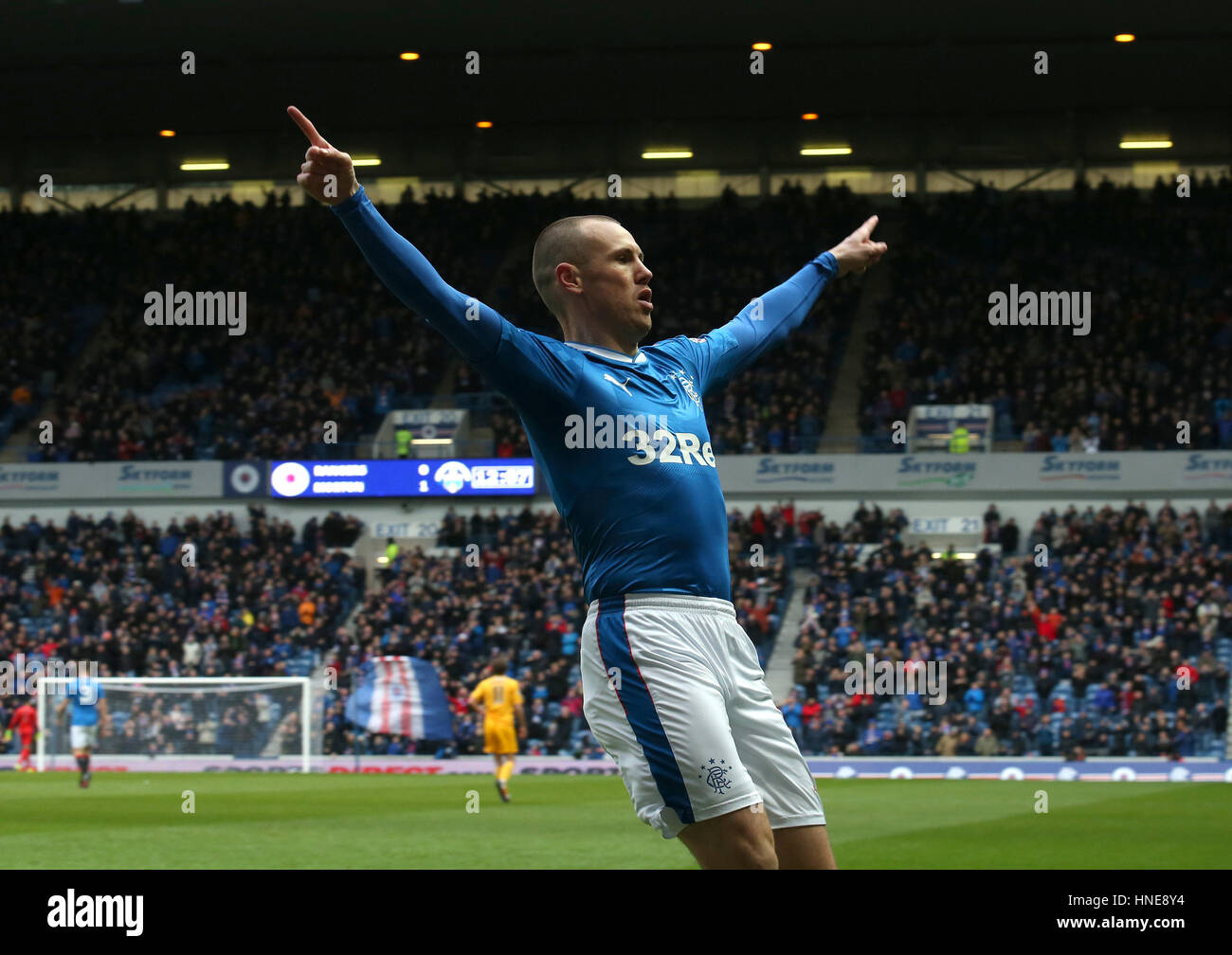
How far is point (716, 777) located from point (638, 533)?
0.73 metres

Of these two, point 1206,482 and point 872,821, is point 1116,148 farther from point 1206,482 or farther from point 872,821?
point 872,821

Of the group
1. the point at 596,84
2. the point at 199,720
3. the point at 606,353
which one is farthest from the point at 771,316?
the point at 596,84

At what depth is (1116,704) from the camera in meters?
27.2

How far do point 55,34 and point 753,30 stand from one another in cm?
1552

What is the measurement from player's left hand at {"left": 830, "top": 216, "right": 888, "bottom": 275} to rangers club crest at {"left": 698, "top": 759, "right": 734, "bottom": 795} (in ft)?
7.53

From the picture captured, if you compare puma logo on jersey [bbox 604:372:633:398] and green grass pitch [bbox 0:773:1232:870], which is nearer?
puma logo on jersey [bbox 604:372:633:398]

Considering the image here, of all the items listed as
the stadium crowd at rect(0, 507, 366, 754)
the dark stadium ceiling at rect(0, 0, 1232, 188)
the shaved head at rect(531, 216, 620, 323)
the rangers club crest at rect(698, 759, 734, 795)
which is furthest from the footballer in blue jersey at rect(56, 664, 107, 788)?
the rangers club crest at rect(698, 759, 734, 795)

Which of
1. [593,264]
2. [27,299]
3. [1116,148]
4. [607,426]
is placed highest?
[1116,148]

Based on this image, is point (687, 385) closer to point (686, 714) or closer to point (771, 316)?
point (771, 316)

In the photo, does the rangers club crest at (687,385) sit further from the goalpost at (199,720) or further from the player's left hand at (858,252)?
the goalpost at (199,720)

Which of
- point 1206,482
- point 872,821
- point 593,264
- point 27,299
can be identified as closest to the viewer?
point 593,264

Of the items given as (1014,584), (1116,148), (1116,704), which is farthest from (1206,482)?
(1116,148)

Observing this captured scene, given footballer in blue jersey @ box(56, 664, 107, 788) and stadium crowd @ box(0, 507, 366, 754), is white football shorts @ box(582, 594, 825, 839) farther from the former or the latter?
stadium crowd @ box(0, 507, 366, 754)

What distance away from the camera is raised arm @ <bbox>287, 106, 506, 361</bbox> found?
4336 mm
